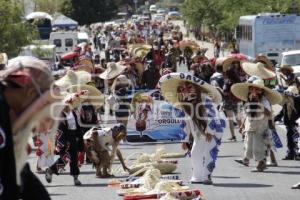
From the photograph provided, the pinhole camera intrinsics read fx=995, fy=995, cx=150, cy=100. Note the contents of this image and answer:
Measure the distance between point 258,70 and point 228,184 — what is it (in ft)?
24.7

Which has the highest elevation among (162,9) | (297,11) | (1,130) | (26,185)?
(1,130)

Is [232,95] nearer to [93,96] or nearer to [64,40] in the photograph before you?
[93,96]

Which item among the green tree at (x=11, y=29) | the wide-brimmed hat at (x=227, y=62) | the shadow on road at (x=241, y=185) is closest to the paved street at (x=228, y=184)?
the shadow on road at (x=241, y=185)

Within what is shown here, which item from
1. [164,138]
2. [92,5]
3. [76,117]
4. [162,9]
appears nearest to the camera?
[76,117]

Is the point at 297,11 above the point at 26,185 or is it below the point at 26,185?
below

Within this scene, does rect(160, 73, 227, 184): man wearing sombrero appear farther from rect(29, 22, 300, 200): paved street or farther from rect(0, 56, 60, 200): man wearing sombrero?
rect(0, 56, 60, 200): man wearing sombrero

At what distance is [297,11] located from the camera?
160ft

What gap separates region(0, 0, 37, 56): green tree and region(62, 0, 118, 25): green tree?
→ 5896 cm

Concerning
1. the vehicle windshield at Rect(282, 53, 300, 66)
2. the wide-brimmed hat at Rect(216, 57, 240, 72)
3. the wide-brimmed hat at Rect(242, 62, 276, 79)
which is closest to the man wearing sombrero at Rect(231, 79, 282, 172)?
the wide-brimmed hat at Rect(242, 62, 276, 79)

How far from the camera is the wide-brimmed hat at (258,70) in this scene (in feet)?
69.5

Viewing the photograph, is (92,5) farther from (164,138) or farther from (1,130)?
(1,130)

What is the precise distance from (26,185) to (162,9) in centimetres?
16450

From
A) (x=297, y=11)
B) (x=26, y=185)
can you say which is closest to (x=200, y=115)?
(x=26, y=185)

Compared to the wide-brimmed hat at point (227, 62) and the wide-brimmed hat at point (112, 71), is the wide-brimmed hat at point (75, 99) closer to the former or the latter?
the wide-brimmed hat at point (227, 62)
